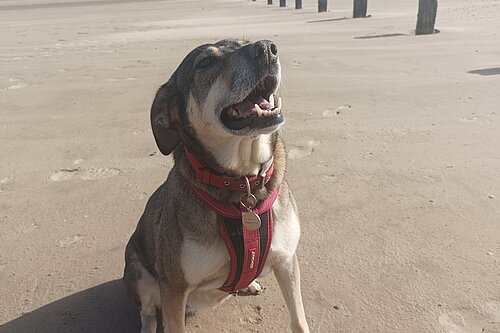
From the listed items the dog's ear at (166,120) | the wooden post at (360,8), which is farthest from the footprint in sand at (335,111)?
the wooden post at (360,8)

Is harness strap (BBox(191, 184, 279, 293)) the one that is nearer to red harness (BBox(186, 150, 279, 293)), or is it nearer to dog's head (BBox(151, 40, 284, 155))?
red harness (BBox(186, 150, 279, 293))

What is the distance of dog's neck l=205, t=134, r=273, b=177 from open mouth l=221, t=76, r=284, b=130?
11 centimetres

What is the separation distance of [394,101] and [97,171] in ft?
14.6

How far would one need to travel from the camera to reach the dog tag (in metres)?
2.78

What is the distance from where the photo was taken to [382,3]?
26609 millimetres

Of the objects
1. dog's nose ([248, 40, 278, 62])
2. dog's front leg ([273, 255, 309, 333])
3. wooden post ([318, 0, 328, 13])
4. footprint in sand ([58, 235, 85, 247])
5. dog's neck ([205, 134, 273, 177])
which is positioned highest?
dog's nose ([248, 40, 278, 62])

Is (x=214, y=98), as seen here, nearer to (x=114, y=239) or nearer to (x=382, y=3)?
(x=114, y=239)

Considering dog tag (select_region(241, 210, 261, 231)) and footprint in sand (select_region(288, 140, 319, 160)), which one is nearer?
dog tag (select_region(241, 210, 261, 231))

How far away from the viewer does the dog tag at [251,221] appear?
109 inches

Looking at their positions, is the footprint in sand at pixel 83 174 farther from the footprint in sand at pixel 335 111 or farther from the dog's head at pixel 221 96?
the footprint in sand at pixel 335 111

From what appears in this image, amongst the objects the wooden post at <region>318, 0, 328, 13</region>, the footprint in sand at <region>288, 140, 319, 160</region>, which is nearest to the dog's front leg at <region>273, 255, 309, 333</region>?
the footprint in sand at <region>288, 140, 319, 160</region>

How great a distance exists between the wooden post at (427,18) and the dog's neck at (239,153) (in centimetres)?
1218

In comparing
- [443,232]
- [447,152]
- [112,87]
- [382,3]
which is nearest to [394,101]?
[447,152]

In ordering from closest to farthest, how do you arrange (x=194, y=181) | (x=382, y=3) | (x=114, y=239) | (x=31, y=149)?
(x=194, y=181)
(x=114, y=239)
(x=31, y=149)
(x=382, y=3)
